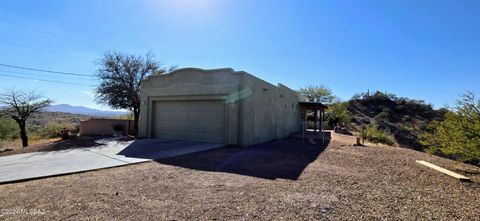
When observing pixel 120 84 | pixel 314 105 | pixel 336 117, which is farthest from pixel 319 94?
pixel 120 84

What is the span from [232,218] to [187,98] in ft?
32.7

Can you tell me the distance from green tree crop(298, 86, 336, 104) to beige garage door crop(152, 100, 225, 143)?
1002 inches

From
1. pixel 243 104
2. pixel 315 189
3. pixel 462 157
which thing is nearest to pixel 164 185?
pixel 315 189

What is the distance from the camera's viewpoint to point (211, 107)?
12492mm

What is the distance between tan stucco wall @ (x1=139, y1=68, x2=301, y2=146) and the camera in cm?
1152

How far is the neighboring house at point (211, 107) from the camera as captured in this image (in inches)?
455

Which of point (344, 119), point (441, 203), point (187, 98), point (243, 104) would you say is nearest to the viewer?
point (441, 203)

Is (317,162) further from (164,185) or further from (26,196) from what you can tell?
(26,196)

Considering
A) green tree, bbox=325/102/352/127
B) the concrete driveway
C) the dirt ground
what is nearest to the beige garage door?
the concrete driveway

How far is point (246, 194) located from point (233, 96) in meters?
7.11

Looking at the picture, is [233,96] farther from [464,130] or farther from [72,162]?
[464,130]

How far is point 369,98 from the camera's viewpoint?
42.6 m

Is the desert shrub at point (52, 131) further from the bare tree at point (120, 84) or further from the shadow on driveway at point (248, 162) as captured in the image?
the shadow on driveway at point (248, 162)

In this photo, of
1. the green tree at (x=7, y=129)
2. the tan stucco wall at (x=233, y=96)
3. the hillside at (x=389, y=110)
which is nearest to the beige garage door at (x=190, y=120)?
the tan stucco wall at (x=233, y=96)
